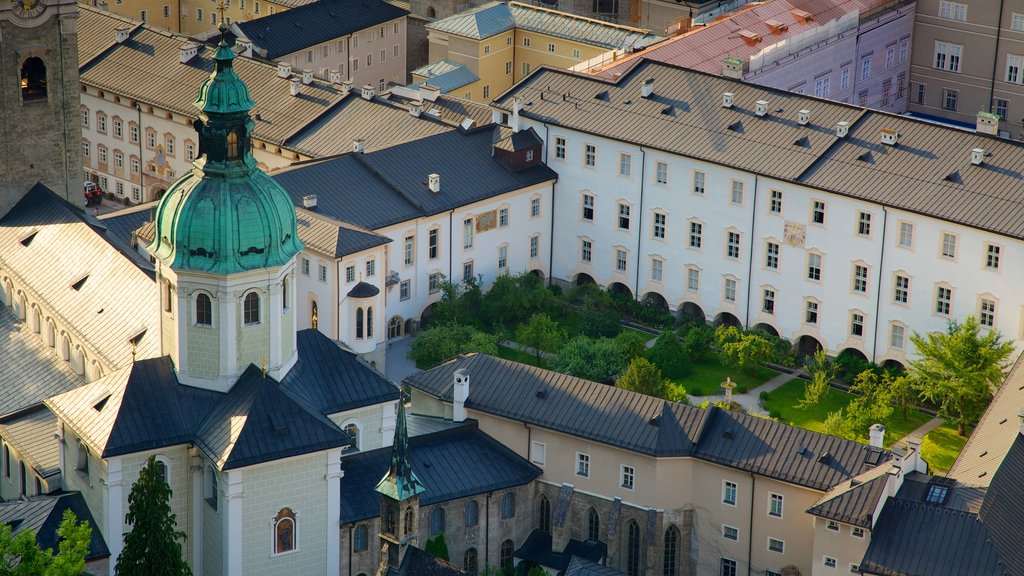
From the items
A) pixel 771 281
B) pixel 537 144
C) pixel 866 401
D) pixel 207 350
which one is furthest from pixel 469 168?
pixel 207 350

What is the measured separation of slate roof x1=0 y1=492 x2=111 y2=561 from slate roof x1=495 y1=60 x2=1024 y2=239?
46206 millimetres

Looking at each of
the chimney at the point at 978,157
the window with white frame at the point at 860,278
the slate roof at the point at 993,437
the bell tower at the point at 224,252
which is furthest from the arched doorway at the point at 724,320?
the bell tower at the point at 224,252

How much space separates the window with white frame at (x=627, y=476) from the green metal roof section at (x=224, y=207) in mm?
19642

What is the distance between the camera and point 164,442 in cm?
9769

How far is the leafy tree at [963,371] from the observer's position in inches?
4756

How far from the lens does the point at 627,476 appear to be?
349 ft

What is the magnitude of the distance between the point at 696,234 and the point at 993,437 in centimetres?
2999

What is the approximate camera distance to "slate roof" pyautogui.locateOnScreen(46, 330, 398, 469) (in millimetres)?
96812

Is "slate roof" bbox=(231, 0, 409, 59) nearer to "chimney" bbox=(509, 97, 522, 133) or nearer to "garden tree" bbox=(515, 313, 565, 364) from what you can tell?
"chimney" bbox=(509, 97, 522, 133)

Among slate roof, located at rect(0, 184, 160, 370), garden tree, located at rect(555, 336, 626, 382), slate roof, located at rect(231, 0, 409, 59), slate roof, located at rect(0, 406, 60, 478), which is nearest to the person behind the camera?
slate roof, located at rect(0, 406, 60, 478)

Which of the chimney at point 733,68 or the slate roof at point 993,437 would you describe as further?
the chimney at point 733,68

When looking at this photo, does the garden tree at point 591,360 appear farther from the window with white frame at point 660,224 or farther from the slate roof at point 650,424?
the slate roof at point 650,424

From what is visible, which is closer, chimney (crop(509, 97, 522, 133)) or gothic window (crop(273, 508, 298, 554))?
gothic window (crop(273, 508, 298, 554))

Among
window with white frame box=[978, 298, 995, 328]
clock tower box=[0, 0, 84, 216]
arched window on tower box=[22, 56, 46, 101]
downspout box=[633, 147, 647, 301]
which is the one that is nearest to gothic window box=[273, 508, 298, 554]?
clock tower box=[0, 0, 84, 216]
